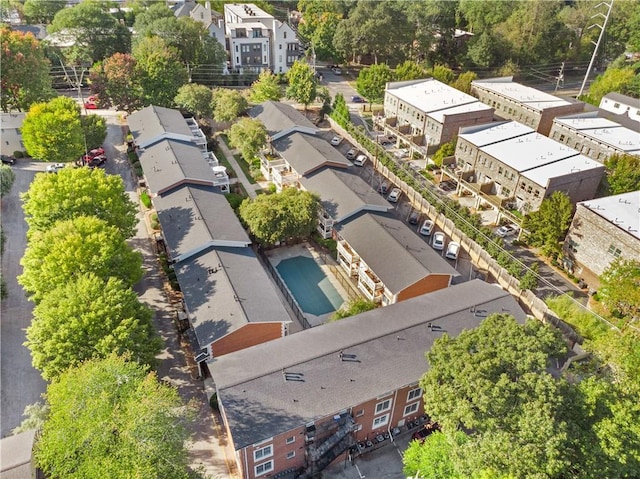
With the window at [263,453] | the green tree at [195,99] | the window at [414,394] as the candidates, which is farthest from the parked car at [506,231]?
the green tree at [195,99]

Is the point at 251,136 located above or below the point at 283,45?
below

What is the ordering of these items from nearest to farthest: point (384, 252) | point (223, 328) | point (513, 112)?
point (223, 328), point (384, 252), point (513, 112)

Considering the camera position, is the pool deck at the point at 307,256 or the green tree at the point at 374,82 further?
the green tree at the point at 374,82

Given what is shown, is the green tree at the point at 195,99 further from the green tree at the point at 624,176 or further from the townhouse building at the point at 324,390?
the green tree at the point at 624,176

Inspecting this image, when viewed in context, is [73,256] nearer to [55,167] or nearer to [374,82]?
[55,167]

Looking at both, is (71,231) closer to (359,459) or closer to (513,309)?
(359,459)

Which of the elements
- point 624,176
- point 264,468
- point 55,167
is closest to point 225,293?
point 264,468

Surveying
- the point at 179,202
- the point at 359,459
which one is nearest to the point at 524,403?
the point at 359,459
